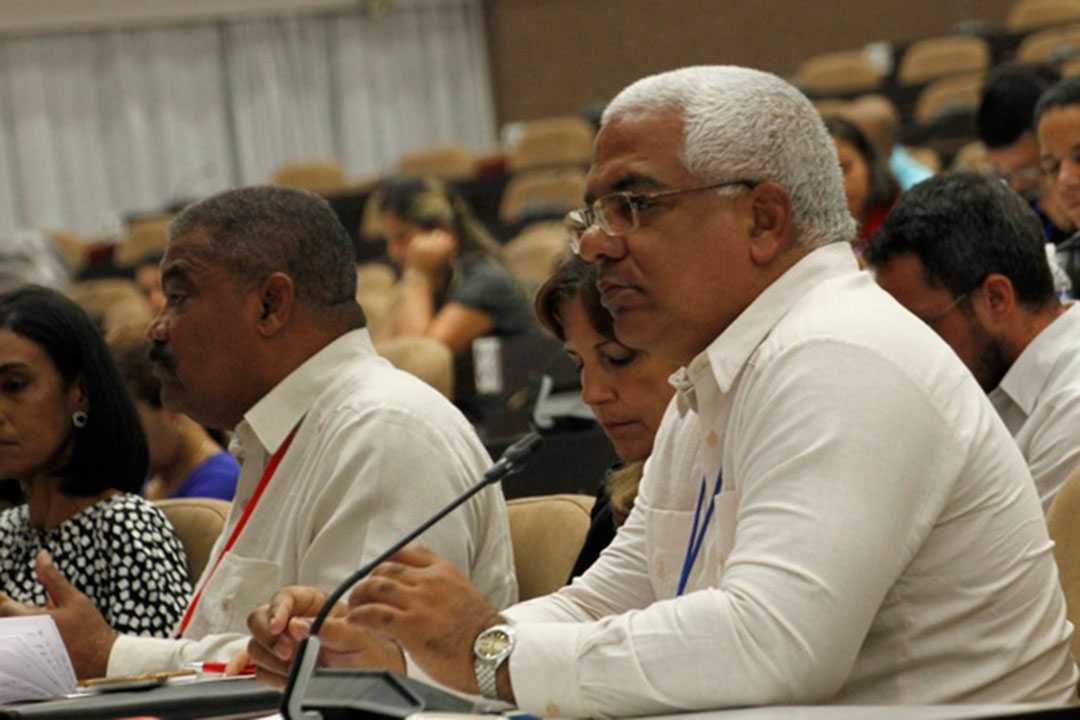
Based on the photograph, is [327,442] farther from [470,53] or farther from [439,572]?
[470,53]

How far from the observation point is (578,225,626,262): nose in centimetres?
195

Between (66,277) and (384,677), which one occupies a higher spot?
(384,677)

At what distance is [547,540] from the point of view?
279cm

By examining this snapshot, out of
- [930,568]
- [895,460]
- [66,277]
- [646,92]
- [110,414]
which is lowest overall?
[66,277]

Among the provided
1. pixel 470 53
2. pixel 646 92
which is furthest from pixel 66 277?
pixel 646 92

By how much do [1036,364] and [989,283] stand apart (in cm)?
16

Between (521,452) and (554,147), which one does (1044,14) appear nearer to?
(554,147)

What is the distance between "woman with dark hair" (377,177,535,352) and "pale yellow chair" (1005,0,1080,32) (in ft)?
19.9

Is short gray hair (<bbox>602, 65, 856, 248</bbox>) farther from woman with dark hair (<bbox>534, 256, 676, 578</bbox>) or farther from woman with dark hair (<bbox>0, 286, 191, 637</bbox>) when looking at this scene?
woman with dark hair (<bbox>0, 286, 191, 637</bbox>)

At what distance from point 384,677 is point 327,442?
113 cm

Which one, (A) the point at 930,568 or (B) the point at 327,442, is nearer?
(A) the point at 930,568

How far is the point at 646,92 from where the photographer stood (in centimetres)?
194

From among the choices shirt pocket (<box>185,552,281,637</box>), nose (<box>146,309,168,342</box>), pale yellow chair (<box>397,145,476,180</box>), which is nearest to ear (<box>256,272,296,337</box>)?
nose (<box>146,309,168,342</box>)

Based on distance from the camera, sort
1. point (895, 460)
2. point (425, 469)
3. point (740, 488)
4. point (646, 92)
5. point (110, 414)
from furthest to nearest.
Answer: point (110, 414) < point (425, 469) < point (646, 92) < point (740, 488) < point (895, 460)
